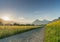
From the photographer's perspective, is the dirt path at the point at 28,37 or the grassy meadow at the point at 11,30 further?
the grassy meadow at the point at 11,30

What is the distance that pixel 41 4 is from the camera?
14.0 feet

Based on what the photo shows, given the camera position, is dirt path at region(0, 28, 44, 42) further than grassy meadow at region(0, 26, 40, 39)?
No

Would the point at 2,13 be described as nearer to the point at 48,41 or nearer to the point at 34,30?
the point at 34,30

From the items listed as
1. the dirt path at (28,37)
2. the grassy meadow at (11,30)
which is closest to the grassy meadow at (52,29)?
the dirt path at (28,37)

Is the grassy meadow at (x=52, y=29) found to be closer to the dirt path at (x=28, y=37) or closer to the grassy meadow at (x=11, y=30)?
the dirt path at (x=28, y=37)

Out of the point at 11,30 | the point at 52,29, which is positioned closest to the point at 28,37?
the point at 11,30

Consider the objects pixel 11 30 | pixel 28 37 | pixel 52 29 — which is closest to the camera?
pixel 28 37

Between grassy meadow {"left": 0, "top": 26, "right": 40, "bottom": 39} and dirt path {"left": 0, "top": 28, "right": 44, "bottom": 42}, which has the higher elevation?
grassy meadow {"left": 0, "top": 26, "right": 40, "bottom": 39}

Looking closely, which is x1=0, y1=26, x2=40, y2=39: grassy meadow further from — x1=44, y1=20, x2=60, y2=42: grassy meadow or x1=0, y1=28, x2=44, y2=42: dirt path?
x1=44, y1=20, x2=60, y2=42: grassy meadow

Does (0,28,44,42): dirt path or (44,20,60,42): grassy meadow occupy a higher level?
(44,20,60,42): grassy meadow

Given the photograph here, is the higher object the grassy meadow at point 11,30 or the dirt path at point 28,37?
the grassy meadow at point 11,30

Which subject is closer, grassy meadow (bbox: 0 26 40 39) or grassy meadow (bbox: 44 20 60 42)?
grassy meadow (bbox: 44 20 60 42)

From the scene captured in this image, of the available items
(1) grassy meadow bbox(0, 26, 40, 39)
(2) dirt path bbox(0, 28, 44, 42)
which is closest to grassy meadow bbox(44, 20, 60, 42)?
(2) dirt path bbox(0, 28, 44, 42)

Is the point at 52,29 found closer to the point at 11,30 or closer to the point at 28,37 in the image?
the point at 28,37
